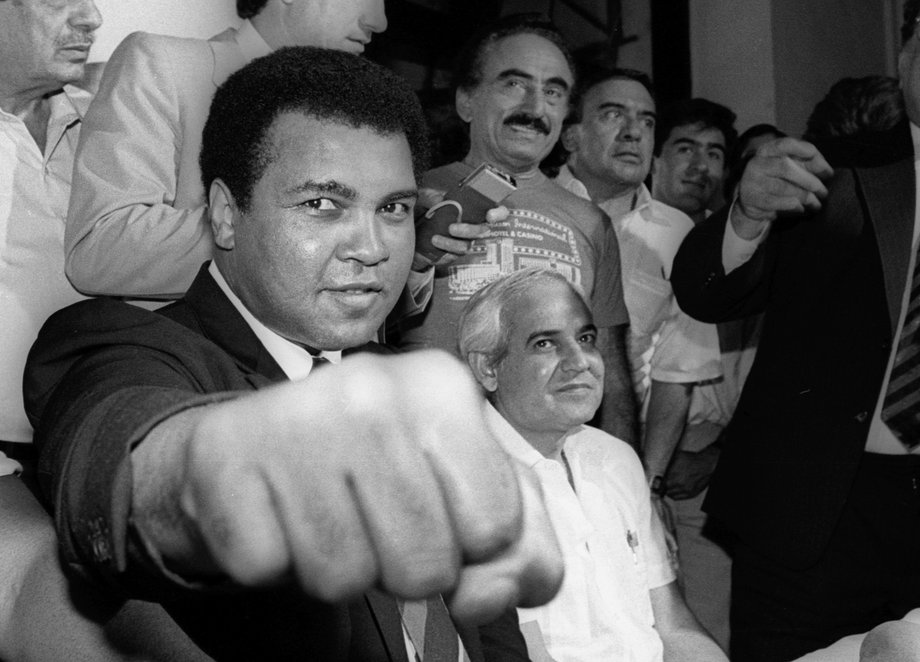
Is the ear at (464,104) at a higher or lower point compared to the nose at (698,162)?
higher

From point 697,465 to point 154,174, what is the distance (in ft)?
4.70

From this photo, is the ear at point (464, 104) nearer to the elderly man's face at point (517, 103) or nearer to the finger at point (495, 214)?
the elderly man's face at point (517, 103)

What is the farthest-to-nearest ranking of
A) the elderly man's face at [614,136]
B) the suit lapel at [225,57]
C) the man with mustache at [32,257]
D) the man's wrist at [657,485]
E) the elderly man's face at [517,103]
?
the elderly man's face at [614,136] < the man's wrist at [657,485] < the elderly man's face at [517,103] < the suit lapel at [225,57] < the man with mustache at [32,257]

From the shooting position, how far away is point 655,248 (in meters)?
1.98

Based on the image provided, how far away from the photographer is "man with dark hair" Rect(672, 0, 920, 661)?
1350 mm

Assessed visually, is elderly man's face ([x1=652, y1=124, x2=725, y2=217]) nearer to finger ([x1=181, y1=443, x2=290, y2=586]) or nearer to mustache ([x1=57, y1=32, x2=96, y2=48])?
mustache ([x1=57, y1=32, x2=96, y2=48])

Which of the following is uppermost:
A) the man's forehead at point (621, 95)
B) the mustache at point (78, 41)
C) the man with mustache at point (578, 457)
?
the mustache at point (78, 41)

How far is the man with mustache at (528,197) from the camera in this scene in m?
1.48

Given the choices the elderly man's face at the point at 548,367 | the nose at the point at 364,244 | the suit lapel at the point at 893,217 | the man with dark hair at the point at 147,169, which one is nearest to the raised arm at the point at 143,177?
the man with dark hair at the point at 147,169

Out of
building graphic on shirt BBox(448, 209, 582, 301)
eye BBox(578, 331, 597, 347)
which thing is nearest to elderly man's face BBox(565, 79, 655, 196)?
building graphic on shirt BBox(448, 209, 582, 301)

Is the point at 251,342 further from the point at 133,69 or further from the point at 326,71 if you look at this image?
the point at 133,69

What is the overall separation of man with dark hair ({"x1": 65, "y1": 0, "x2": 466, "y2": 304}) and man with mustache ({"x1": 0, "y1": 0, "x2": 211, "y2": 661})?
32mm

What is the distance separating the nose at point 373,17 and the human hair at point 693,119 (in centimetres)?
104

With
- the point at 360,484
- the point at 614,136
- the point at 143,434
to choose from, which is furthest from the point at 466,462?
the point at 614,136
